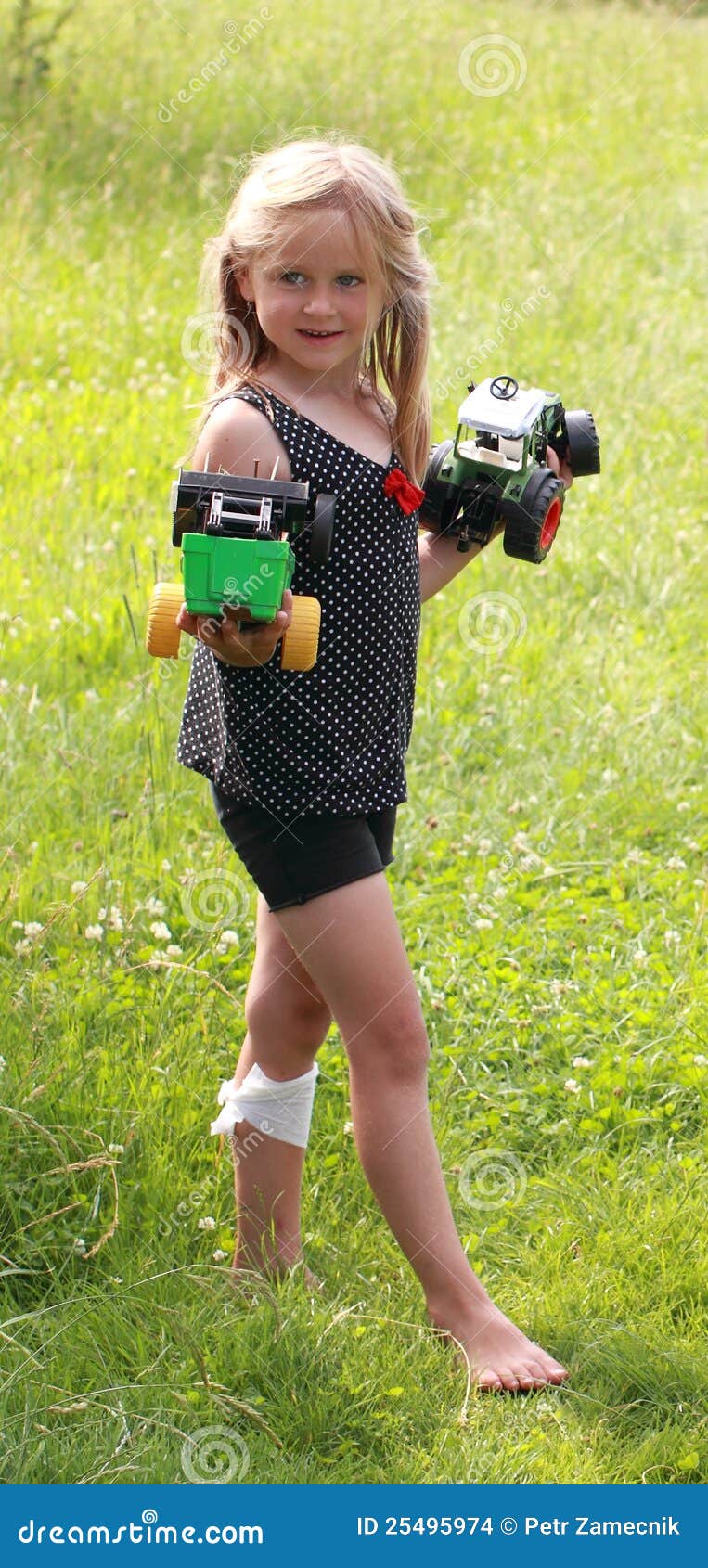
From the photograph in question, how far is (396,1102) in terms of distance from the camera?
8.96ft

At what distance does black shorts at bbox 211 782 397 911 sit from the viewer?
2631mm

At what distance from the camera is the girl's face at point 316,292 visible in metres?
2.51

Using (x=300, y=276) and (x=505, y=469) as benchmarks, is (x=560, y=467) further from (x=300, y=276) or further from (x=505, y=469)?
(x=300, y=276)

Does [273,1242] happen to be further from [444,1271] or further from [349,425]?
[349,425]

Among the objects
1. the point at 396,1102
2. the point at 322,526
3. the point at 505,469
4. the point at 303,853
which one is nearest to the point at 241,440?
the point at 322,526

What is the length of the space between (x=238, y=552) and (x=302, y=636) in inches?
6.4

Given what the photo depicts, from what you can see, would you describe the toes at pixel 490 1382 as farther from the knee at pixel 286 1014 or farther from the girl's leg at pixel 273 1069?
the knee at pixel 286 1014

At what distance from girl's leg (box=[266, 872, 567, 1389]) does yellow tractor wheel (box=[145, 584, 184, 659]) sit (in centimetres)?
49

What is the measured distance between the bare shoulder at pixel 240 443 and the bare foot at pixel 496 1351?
1.46 meters

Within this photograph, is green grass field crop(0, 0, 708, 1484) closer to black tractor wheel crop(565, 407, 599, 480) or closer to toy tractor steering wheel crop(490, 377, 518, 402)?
toy tractor steering wheel crop(490, 377, 518, 402)

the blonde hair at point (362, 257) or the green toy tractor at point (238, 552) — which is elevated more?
the blonde hair at point (362, 257)

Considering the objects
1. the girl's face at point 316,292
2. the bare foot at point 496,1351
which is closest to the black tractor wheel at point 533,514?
the girl's face at point 316,292

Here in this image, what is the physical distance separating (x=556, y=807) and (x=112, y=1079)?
162 cm

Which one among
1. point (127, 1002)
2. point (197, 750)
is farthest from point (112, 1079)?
point (197, 750)
